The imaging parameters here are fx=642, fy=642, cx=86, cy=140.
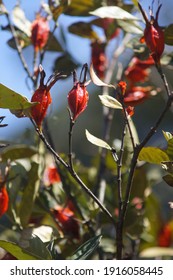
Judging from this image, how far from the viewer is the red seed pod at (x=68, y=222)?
1.42 meters

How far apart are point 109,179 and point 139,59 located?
34 cm

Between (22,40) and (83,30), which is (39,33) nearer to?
(22,40)

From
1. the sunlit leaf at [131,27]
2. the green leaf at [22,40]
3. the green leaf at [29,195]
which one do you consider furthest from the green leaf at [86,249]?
the green leaf at [22,40]

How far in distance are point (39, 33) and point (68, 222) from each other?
0.44 m

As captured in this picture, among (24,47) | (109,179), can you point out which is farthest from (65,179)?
(24,47)

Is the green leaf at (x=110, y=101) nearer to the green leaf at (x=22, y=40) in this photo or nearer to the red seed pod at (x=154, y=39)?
the red seed pod at (x=154, y=39)

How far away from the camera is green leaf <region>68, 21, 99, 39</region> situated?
67.4 inches

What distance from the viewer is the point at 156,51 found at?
3.82ft

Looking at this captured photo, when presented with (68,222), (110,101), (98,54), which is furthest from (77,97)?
(98,54)

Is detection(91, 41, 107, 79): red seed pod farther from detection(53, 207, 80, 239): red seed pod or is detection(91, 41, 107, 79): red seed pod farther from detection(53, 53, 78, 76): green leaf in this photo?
detection(53, 207, 80, 239): red seed pod

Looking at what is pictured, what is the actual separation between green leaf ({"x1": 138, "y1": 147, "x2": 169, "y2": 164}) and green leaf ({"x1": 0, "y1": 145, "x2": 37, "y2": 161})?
17.3 inches

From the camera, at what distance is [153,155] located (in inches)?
43.9

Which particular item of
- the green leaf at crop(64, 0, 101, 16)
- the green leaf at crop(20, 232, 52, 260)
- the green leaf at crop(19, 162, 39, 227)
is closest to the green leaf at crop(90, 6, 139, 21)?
the green leaf at crop(64, 0, 101, 16)
